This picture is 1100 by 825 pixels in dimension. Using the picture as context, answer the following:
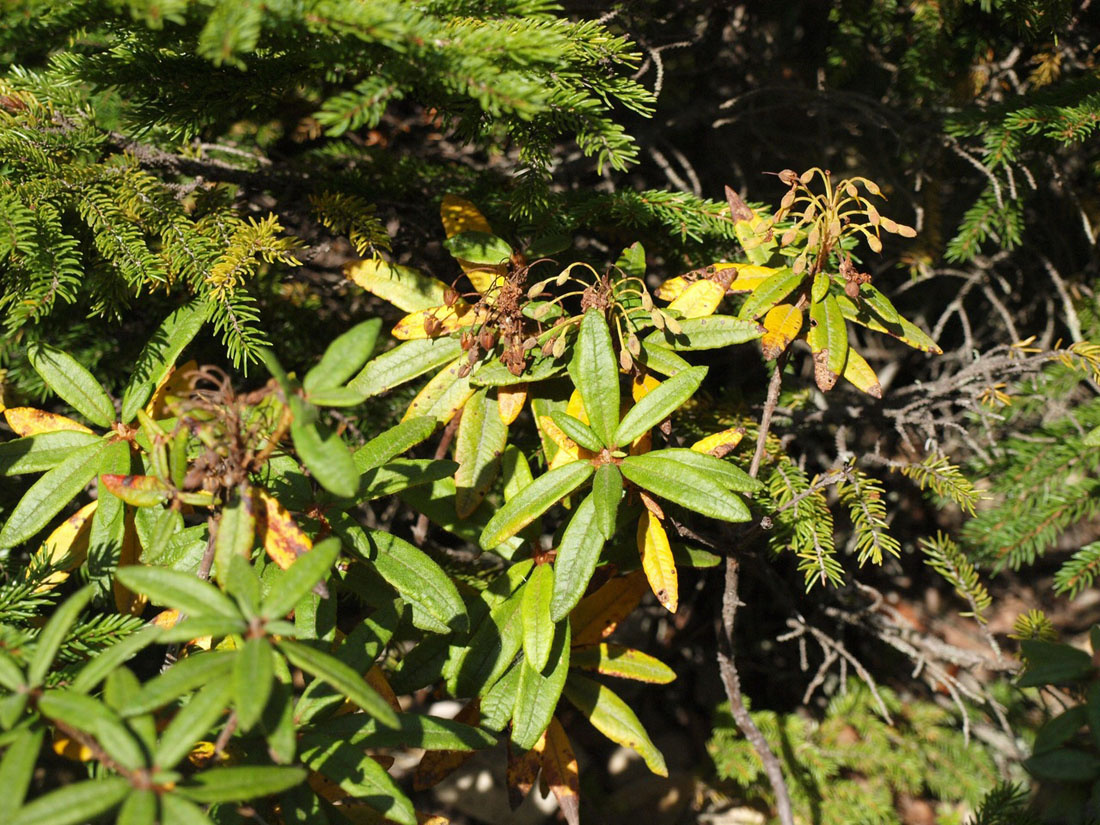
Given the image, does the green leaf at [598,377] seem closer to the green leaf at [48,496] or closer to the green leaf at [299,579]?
the green leaf at [299,579]

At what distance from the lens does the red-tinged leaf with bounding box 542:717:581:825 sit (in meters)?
1.31

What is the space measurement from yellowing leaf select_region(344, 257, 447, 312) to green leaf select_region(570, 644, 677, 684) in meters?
0.68

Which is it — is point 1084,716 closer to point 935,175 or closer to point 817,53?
point 935,175

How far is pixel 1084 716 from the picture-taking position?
1.08 meters

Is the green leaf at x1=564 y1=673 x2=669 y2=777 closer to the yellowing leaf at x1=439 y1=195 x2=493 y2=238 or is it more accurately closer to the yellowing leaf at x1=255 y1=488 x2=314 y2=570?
the yellowing leaf at x1=255 y1=488 x2=314 y2=570

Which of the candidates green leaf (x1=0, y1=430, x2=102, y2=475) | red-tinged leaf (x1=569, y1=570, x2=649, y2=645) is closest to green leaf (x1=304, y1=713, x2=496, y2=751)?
red-tinged leaf (x1=569, y1=570, x2=649, y2=645)

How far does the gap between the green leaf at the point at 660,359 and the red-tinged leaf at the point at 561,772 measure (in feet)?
2.02

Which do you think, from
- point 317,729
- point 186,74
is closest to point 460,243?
point 186,74

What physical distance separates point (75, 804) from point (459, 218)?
3.46 ft

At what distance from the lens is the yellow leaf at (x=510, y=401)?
52.6 inches

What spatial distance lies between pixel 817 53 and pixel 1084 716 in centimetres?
189

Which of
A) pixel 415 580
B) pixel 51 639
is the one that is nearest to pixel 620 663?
pixel 415 580

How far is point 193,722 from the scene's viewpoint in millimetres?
802

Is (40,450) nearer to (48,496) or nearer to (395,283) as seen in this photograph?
(48,496)
